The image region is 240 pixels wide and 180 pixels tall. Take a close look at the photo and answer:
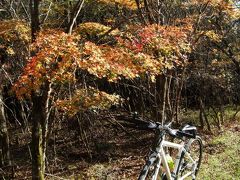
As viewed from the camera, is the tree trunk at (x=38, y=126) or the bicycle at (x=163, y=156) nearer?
the bicycle at (x=163, y=156)

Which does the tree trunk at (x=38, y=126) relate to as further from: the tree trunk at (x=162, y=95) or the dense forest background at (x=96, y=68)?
the tree trunk at (x=162, y=95)

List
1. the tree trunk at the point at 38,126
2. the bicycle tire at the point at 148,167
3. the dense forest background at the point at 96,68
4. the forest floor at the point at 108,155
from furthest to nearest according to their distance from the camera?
the forest floor at the point at 108,155 → the tree trunk at the point at 38,126 → the dense forest background at the point at 96,68 → the bicycle tire at the point at 148,167

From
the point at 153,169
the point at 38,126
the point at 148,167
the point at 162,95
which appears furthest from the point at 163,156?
the point at 162,95

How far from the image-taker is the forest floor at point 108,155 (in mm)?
10343

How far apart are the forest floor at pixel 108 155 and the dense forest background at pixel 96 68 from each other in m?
0.11

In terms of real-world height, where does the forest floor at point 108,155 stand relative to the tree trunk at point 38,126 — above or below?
below

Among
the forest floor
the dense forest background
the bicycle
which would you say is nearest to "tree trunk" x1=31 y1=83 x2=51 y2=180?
the dense forest background

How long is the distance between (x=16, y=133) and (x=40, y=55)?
47.7 ft

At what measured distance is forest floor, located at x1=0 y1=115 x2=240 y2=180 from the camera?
10.3m

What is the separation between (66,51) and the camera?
6.54 meters

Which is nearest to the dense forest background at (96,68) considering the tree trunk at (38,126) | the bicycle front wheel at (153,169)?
the tree trunk at (38,126)

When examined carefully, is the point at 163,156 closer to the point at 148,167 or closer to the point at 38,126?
the point at 148,167

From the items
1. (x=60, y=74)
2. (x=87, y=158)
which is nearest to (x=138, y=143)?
(x=87, y=158)

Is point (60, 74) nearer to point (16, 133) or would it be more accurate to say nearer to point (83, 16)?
point (83, 16)
